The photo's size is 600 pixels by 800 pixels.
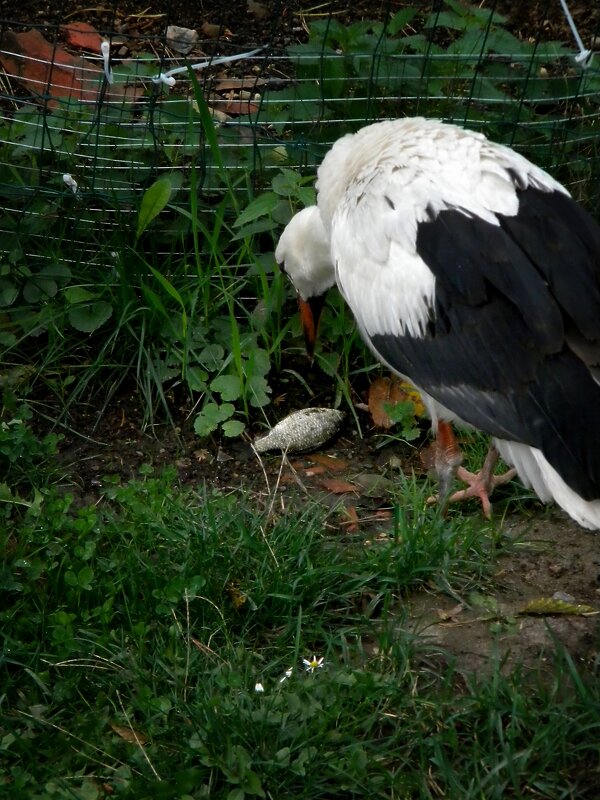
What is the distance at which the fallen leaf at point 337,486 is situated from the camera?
4.43 metres

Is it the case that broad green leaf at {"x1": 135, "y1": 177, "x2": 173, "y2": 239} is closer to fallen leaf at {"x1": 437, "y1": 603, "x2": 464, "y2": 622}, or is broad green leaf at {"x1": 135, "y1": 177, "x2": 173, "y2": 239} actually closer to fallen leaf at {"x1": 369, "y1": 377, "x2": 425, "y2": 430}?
fallen leaf at {"x1": 369, "y1": 377, "x2": 425, "y2": 430}

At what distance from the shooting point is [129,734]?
3.16 meters

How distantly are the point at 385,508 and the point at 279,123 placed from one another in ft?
6.05

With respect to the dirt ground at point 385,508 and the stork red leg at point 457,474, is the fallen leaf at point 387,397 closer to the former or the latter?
the dirt ground at point 385,508

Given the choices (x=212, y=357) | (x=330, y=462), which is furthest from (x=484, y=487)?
(x=212, y=357)

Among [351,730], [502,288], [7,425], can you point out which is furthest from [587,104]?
[351,730]

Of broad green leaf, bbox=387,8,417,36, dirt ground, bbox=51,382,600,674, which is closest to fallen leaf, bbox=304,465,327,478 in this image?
dirt ground, bbox=51,382,600,674

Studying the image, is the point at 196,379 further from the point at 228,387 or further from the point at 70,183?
the point at 70,183

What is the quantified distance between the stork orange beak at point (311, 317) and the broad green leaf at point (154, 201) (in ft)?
2.34

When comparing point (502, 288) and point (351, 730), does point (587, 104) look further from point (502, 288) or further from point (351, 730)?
point (351, 730)

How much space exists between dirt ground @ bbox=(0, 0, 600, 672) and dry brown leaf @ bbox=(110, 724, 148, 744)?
94 cm

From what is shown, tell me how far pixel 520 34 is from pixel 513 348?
360cm

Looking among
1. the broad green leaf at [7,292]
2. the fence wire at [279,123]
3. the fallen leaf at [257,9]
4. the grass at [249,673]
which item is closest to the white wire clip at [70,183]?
the fence wire at [279,123]

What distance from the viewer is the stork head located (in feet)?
14.7
